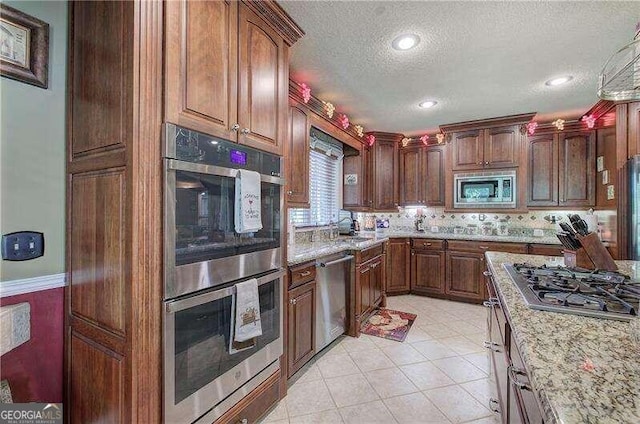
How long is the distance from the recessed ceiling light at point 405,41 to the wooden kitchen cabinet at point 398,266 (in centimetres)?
276

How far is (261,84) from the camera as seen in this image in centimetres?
167

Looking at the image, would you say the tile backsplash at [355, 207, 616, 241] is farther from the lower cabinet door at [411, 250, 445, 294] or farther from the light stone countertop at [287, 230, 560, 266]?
the lower cabinet door at [411, 250, 445, 294]

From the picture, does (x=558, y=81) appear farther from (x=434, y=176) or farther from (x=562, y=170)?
(x=434, y=176)

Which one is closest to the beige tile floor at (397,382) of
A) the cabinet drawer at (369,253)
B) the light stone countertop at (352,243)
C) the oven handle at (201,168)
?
the cabinet drawer at (369,253)

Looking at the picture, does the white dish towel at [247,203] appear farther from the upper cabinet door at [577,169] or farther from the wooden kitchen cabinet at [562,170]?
the upper cabinet door at [577,169]

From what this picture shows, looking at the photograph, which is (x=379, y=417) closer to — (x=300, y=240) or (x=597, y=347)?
(x=597, y=347)

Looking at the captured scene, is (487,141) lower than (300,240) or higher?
higher

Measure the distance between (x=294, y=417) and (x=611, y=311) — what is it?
5.47 ft

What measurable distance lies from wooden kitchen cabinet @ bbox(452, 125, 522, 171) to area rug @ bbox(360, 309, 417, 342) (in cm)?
220

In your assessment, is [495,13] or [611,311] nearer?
[611,311]

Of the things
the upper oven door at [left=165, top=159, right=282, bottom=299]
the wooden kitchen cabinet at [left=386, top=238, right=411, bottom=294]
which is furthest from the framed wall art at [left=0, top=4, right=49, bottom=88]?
the wooden kitchen cabinet at [left=386, top=238, right=411, bottom=294]

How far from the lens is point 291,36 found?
1.88 metres

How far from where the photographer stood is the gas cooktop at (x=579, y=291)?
983 millimetres

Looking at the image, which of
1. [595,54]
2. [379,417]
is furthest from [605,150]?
[379,417]
